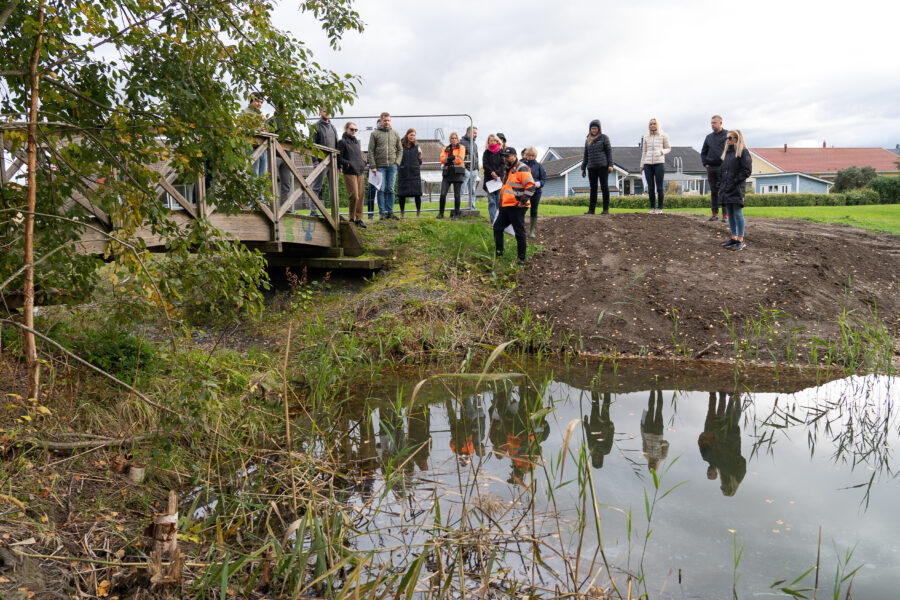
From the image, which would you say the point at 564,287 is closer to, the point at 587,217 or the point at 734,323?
the point at 734,323

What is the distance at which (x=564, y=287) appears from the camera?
416 inches

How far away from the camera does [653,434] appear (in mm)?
5703

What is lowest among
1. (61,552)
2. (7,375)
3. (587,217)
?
(61,552)

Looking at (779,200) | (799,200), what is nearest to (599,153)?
(799,200)

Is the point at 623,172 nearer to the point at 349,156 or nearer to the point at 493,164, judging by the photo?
the point at 493,164

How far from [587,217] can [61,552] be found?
1177 centimetres

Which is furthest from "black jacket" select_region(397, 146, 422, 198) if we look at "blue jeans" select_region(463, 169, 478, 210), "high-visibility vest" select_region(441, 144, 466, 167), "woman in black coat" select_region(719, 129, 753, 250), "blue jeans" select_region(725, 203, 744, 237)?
"blue jeans" select_region(725, 203, 744, 237)

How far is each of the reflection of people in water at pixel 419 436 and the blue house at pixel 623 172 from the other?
39947 millimetres

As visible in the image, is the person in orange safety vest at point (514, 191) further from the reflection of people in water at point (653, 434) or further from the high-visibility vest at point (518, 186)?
the reflection of people in water at point (653, 434)

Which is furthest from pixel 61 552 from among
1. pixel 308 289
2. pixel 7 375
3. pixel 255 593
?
pixel 308 289

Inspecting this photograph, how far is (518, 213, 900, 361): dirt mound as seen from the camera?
29.1 ft

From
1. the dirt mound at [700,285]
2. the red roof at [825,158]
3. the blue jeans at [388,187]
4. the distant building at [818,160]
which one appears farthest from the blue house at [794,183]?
the blue jeans at [388,187]

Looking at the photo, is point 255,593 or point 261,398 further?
point 261,398

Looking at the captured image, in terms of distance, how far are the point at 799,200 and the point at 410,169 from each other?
23.6 meters
